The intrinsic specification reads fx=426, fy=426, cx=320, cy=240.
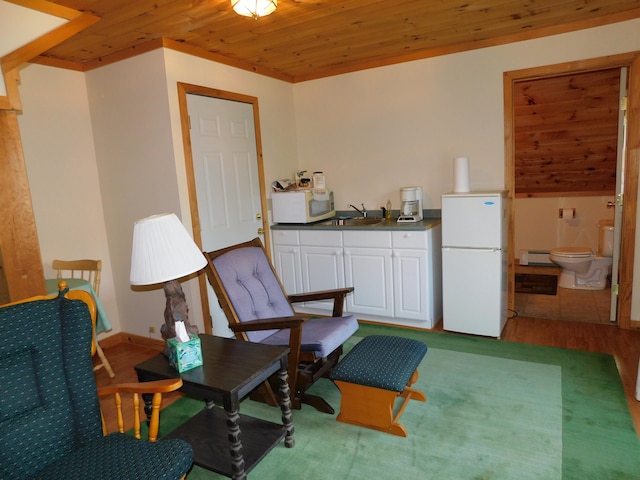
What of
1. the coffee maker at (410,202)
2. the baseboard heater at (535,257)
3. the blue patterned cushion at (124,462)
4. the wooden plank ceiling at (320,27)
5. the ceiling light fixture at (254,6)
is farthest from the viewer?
the baseboard heater at (535,257)

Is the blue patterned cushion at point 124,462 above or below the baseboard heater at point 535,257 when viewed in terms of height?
above

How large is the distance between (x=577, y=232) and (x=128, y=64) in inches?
214

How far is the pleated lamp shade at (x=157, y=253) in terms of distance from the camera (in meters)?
1.83

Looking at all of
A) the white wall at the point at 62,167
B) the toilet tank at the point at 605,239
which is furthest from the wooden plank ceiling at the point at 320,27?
the toilet tank at the point at 605,239

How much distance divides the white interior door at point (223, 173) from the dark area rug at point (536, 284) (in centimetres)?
302

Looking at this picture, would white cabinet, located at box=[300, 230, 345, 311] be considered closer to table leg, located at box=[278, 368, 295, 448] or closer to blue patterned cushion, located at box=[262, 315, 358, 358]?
blue patterned cushion, located at box=[262, 315, 358, 358]

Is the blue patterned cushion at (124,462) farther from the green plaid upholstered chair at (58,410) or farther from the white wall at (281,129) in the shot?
the white wall at (281,129)

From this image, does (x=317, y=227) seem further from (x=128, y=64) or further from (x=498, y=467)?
(x=498, y=467)

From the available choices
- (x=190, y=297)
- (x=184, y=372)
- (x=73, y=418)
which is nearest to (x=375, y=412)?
(x=184, y=372)

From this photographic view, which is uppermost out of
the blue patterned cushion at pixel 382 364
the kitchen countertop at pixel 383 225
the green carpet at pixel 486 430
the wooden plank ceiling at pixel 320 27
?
the wooden plank ceiling at pixel 320 27

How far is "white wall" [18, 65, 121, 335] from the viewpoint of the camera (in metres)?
3.16

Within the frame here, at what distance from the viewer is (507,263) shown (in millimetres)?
3721

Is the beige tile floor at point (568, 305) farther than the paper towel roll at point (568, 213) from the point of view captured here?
No

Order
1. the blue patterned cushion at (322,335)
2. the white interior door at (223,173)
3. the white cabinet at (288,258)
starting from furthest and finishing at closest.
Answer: the white cabinet at (288,258)
the white interior door at (223,173)
the blue patterned cushion at (322,335)
